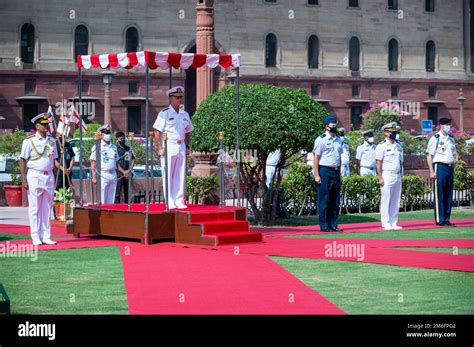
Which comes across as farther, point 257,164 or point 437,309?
point 257,164

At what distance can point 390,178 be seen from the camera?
71.8 feet

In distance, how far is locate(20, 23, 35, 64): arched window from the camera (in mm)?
56031

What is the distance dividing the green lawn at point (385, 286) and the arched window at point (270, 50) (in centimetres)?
4752

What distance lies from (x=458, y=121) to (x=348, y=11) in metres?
10.7

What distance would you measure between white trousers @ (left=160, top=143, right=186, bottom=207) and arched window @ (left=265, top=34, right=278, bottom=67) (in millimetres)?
A: 43858

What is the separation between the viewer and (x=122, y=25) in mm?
58031

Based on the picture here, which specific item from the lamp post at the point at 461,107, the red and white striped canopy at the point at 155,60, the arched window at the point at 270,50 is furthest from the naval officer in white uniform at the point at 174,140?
the lamp post at the point at 461,107

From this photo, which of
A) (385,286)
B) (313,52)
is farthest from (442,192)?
(313,52)

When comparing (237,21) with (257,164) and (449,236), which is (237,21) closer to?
(257,164)

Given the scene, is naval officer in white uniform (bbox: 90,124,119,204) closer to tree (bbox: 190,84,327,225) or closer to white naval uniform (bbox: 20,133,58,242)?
tree (bbox: 190,84,327,225)

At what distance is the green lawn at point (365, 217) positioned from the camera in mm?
23991

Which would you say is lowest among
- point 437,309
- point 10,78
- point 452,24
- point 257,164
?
point 437,309

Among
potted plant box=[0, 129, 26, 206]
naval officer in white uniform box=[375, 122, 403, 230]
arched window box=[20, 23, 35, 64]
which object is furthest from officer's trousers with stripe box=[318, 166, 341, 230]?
arched window box=[20, 23, 35, 64]

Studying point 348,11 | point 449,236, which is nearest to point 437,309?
point 449,236
